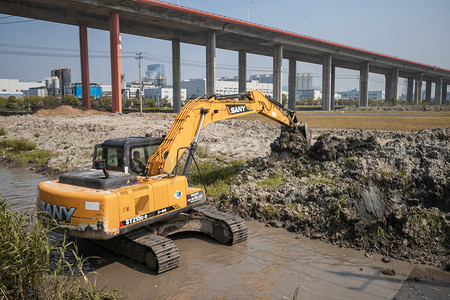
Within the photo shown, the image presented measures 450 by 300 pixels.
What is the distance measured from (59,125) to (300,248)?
2336 centimetres

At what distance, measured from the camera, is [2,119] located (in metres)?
29.9

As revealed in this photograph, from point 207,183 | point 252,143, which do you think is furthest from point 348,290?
point 252,143

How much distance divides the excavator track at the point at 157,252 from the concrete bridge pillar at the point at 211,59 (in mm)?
44188

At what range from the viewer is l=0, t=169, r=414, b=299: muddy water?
19.2 ft

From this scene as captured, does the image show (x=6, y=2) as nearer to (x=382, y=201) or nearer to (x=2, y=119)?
(x=2, y=119)

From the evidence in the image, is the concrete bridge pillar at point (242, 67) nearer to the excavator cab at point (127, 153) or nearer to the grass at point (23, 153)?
the grass at point (23, 153)

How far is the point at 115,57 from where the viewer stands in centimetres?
3978

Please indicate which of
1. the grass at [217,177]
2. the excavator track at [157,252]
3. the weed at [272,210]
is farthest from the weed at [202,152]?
the excavator track at [157,252]

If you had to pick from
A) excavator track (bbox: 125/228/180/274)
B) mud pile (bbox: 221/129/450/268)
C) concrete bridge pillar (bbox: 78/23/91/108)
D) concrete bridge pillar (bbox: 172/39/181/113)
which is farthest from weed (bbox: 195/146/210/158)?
concrete bridge pillar (bbox: 172/39/181/113)

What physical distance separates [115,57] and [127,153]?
116 feet

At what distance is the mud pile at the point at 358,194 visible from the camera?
7.40 metres

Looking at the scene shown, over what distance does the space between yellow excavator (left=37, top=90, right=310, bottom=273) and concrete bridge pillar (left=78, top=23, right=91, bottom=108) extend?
39128mm

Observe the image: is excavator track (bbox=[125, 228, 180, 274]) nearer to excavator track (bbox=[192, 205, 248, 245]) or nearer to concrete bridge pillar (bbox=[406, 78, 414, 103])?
excavator track (bbox=[192, 205, 248, 245])

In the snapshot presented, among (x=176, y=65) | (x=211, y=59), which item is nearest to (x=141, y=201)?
(x=211, y=59)
